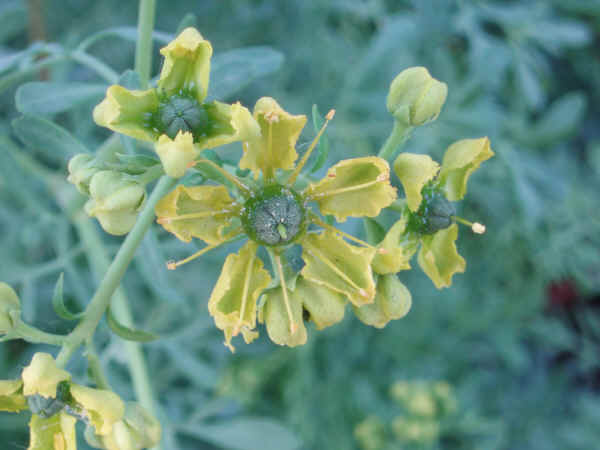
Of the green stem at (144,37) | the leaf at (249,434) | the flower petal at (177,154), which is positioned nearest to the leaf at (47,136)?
→ the green stem at (144,37)

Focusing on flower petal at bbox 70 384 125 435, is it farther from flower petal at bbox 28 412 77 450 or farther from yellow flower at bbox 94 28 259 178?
yellow flower at bbox 94 28 259 178

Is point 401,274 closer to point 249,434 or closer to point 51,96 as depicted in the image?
point 249,434

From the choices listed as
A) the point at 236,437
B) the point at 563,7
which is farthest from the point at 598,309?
the point at 236,437

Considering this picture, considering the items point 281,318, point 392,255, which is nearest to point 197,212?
point 281,318

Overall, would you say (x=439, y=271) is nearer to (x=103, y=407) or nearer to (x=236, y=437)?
(x=103, y=407)

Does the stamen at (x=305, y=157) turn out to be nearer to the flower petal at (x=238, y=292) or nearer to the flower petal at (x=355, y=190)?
the flower petal at (x=355, y=190)

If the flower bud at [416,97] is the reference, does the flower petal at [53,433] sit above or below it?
below

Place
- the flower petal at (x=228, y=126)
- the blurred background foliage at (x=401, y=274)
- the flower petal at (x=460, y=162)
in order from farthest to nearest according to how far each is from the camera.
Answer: the blurred background foliage at (x=401, y=274), the flower petal at (x=460, y=162), the flower petal at (x=228, y=126)

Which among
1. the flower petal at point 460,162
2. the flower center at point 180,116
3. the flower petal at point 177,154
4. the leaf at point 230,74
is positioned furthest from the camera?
the leaf at point 230,74
